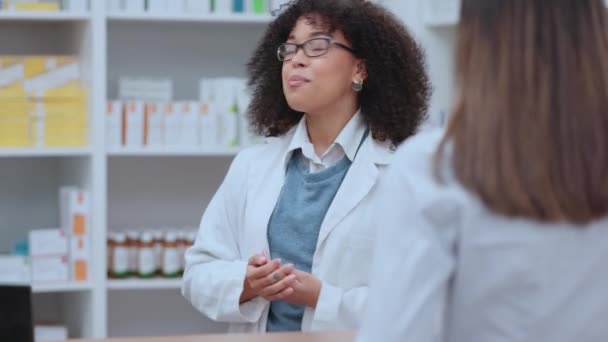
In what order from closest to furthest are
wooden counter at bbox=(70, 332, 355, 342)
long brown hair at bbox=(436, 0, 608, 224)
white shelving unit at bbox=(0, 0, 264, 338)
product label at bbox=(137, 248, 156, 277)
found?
long brown hair at bbox=(436, 0, 608, 224)
wooden counter at bbox=(70, 332, 355, 342)
product label at bbox=(137, 248, 156, 277)
white shelving unit at bbox=(0, 0, 264, 338)

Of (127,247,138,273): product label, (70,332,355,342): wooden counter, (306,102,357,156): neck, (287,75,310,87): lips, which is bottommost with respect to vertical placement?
(127,247,138,273): product label

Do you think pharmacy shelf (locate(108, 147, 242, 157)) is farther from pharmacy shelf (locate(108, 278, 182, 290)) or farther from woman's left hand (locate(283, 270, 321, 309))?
woman's left hand (locate(283, 270, 321, 309))

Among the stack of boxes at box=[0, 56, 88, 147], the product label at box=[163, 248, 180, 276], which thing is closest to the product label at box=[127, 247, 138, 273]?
the product label at box=[163, 248, 180, 276]

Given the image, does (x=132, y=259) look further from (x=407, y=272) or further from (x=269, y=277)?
(x=407, y=272)

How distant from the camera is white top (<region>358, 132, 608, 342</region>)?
112 cm

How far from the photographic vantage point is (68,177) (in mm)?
3938

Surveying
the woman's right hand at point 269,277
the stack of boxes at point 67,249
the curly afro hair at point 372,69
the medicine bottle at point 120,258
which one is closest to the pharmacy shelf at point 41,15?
the stack of boxes at point 67,249

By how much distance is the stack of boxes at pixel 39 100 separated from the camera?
350cm

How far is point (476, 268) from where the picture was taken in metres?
1.14

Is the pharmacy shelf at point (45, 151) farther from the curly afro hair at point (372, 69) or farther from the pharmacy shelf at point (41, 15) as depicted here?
the curly afro hair at point (372, 69)

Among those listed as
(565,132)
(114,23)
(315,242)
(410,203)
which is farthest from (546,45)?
(114,23)

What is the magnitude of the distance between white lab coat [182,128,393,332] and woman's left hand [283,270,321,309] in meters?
0.02

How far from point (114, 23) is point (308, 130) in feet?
5.83

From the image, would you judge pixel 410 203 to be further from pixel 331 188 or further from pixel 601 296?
pixel 331 188
